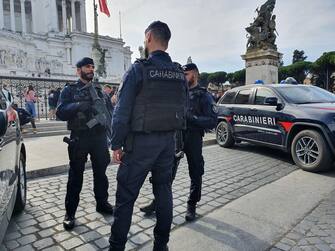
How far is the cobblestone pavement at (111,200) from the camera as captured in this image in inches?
122

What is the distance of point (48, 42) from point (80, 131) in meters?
49.1

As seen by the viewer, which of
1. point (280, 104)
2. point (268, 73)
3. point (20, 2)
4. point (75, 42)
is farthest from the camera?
point (20, 2)

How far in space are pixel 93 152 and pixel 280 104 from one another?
4524 millimetres

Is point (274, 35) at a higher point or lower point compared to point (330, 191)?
higher

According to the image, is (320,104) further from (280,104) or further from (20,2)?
(20,2)

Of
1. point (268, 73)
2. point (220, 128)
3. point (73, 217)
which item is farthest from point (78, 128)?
point (268, 73)

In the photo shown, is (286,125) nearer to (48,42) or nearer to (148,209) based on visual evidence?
(148,209)

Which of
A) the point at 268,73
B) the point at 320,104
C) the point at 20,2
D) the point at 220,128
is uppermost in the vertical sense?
the point at 20,2

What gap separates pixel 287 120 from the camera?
245 inches

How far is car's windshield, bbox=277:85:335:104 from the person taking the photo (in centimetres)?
640

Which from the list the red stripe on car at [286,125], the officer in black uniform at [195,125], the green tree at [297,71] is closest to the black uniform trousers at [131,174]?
the officer in black uniform at [195,125]

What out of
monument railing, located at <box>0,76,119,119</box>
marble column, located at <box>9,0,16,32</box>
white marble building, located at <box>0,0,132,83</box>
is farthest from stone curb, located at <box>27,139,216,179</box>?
marble column, located at <box>9,0,16,32</box>

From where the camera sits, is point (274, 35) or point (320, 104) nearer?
point (320, 104)

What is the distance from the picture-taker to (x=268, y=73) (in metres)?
14.2
